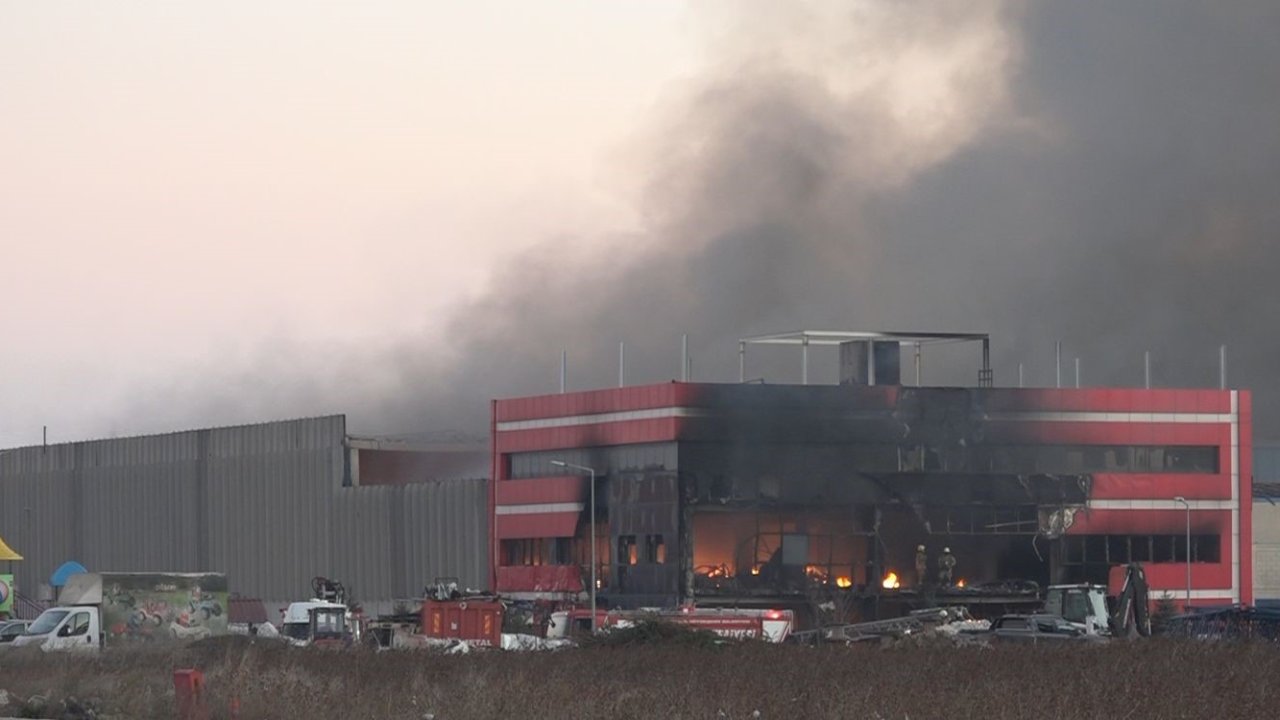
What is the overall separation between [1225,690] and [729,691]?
8.51 m

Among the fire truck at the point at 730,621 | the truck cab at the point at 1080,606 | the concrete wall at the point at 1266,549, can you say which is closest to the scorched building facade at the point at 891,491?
the concrete wall at the point at 1266,549

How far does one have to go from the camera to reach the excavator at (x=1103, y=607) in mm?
65812

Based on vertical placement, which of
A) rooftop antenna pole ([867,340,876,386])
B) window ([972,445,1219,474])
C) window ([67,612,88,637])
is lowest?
window ([67,612,88,637])

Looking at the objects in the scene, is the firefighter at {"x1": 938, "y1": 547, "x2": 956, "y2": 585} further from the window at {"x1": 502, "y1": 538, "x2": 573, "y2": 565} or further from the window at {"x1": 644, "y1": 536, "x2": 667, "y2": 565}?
the window at {"x1": 502, "y1": 538, "x2": 573, "y2": 565}

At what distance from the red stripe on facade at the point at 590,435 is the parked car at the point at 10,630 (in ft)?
117

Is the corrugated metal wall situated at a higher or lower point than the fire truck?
higher

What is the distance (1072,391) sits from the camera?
9925 centimetres

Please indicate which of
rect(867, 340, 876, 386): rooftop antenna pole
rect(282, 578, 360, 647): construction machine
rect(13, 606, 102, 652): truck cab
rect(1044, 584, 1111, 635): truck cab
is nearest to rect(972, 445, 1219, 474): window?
rect(867, 340, 876, 386): rooftop antenna pole

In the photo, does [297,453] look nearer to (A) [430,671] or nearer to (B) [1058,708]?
(A) [430,671]

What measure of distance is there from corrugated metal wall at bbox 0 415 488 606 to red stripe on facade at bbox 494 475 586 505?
83.6 inches

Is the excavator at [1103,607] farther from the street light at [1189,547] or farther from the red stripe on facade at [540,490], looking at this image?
the red stripe on facade at [540,490]

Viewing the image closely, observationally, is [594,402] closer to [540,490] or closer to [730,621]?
[540,490]

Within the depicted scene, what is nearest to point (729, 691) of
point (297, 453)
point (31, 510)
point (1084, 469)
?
point (1084, 469)

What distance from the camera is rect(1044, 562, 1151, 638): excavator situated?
2591 inches
